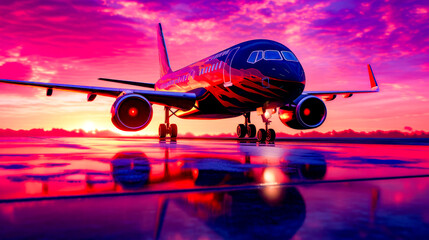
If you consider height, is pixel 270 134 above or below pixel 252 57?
below

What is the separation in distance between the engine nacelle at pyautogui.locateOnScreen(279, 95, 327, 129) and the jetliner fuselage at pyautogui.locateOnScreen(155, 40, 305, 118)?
5.42ft

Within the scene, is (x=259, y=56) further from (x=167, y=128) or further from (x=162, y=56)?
(x=162, y=56)

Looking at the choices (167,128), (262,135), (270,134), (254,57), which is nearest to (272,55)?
(254,57)

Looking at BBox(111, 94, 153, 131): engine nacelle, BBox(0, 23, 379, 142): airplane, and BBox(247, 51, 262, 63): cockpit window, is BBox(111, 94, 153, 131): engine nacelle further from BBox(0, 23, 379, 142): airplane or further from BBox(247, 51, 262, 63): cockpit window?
BBox(247, 51, 262, 63): cockpit window

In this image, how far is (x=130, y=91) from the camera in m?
15.8

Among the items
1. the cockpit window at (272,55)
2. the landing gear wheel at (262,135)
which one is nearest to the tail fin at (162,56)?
the landing gear wheel at (262,135)

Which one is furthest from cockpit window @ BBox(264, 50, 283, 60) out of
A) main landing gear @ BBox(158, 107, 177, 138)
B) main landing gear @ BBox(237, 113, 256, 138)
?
main landing gear @ BBox(158, 107, 177, 138)

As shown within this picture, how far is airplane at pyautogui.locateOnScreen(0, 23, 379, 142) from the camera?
13.9 m

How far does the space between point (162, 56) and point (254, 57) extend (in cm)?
1873

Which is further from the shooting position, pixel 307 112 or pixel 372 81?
pixel 372 81

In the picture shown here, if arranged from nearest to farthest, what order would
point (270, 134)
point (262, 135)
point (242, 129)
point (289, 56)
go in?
1. point (289, 56)
2. point (262, 135)
3. point (270, 134)
4. point (242, 129)

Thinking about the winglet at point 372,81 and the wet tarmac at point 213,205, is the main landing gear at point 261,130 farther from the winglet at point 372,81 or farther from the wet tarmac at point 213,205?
the wet tarmac at point 213,205

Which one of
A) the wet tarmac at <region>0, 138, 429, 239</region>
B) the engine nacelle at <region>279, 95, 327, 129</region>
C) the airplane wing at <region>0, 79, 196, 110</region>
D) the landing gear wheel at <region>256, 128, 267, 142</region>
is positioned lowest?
the wet tarmac at <region>0, 138, 429, 239</region>

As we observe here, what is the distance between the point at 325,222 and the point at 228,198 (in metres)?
1.17
